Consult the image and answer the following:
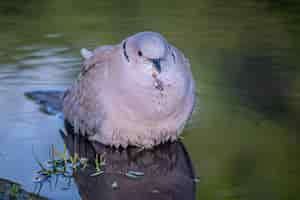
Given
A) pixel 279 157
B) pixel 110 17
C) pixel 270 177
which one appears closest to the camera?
pixel 270 177

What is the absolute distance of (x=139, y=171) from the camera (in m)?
5.45

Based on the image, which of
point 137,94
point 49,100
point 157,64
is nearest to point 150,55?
point 157,64

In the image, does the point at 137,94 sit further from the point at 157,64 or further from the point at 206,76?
the point at 206,76

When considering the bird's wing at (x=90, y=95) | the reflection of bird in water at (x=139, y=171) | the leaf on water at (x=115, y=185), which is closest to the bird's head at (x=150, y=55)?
the bird's wing at (x=90, y=95)

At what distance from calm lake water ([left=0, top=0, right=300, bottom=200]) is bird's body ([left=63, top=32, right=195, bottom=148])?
352 millimetres

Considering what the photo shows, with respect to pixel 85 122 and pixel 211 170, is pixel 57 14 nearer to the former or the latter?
pixel 85 122

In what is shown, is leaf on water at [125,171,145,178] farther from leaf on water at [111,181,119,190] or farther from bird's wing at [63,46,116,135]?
bird's wing at [63,46,116,135]

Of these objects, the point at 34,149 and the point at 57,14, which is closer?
the point at 34,149

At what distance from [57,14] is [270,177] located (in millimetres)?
6577

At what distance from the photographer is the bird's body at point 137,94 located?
5.32 metres

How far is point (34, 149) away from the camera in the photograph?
19.0 ft

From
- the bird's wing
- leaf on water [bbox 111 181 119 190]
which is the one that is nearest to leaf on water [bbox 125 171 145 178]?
leaf on water [bbox 111 181 119 190]

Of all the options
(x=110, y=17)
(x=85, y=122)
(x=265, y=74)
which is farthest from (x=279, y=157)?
(x=110, y=17)

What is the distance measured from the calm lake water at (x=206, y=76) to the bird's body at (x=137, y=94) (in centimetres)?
35
